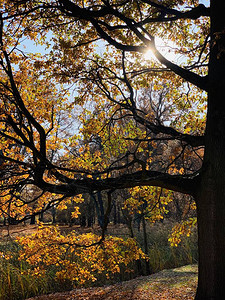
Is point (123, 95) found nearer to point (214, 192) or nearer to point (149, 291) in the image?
point (214, 192)

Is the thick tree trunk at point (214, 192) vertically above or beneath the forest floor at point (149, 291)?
above

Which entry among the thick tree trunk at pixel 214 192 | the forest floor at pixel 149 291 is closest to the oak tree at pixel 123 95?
the thick tree trunk at pixel 214 192

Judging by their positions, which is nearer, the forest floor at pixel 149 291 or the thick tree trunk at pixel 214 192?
the thick tree trunk at pixel 214 192

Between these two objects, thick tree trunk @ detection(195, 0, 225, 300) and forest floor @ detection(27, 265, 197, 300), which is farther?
forest floor @ detection(27, 265, 197, 300)

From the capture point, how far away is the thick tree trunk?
3.85 meters

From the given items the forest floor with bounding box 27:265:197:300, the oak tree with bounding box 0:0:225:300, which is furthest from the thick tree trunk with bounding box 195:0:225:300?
the forest floor with bounding box 27:265:197:300

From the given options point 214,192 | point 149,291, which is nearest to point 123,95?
point 214,192

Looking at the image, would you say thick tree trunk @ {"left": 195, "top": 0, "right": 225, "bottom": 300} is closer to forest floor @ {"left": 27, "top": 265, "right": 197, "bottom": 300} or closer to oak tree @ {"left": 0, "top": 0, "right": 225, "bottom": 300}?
oak tree @ {"left": 0, "top": 0, "right": 225, "bottom": 300}

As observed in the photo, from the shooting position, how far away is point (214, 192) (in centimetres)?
395

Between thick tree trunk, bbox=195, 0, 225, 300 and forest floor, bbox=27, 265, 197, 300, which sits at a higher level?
thick tree trunk, bbox=195, 0, 225, 300

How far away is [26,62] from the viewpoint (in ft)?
20.0

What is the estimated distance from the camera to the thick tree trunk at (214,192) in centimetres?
385

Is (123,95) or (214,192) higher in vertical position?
(123,95)

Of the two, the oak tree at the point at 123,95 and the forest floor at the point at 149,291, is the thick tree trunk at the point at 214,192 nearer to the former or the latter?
the oak tree at the point at 123,95
